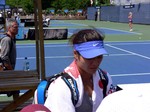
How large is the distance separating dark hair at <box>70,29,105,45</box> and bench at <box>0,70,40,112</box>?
2.62 metres

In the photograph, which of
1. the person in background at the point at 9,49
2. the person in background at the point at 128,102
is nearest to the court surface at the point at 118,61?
the person in background at the point at 9,49

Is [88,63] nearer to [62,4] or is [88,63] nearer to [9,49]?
[9,49]

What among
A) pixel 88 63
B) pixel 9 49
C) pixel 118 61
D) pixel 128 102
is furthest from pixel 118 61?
pixel 128 102

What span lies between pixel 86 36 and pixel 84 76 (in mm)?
262

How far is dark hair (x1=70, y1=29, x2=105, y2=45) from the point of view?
2.17 metres

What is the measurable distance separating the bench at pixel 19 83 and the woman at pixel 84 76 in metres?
2.57

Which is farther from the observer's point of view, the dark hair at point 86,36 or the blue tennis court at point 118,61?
the blue tennis court at point 118,61

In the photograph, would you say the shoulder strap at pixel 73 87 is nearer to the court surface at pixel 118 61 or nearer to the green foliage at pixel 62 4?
the court surface at pixel 118 61

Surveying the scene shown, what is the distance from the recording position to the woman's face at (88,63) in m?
2.17

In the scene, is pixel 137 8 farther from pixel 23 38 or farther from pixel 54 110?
pixel 54 110

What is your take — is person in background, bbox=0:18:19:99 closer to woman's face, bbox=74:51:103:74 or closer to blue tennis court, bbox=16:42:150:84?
blue tennis court, bbox=16:42:150:84

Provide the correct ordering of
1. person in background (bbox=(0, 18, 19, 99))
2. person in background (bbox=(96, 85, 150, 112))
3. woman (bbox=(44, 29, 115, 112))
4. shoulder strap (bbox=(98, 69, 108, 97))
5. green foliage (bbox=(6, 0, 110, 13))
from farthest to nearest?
green foliage (bbox=(6, 0, 110, 13)) < person in background (bbox=(0, 18, 19, 99)) < shoulder strap (bbox=(98, 69, 108, 97)) < woman (bbox=(44, 29, 115, 112)) < person in background (bbox=(96, 85, 150, 112))

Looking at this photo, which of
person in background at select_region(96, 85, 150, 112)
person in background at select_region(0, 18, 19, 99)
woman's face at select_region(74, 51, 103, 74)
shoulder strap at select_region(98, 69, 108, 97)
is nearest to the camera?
person in background at select_region(96, 85, 150, 112)

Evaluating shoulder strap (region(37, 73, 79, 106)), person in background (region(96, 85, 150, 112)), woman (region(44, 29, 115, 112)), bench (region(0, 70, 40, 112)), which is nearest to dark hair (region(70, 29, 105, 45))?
woman (region(44, 29, 115, 112))
